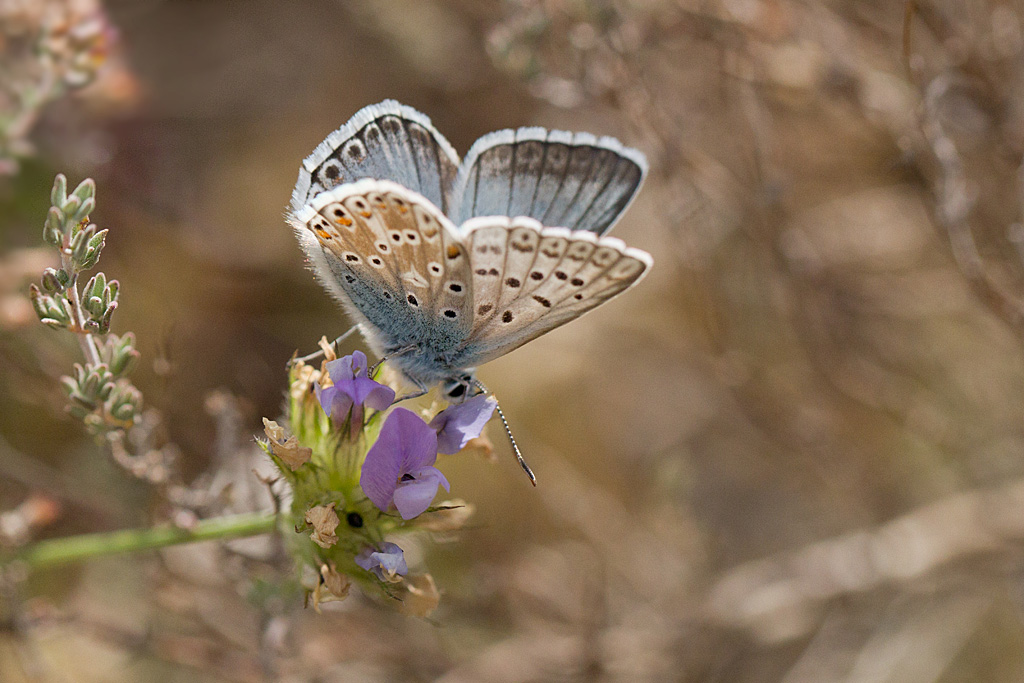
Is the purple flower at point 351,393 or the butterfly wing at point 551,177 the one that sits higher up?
the butterfly wing at point 551,177

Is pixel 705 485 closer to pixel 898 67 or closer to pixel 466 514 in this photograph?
pixel 898 67

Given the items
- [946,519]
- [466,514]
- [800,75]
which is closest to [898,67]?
[800,75]

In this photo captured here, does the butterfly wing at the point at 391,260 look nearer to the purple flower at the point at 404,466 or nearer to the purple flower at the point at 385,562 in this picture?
the purple flower at the point at 404,466

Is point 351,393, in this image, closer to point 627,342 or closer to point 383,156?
point 383,156

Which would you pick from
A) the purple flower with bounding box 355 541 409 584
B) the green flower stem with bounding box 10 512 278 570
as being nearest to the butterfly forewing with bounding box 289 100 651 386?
the purple flower with bounding box 355 541 409 584

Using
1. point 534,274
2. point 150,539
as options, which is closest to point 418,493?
point 534,274

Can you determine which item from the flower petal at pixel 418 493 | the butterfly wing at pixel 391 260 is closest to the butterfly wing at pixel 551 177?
the butterfly wing at pixel 391 260
